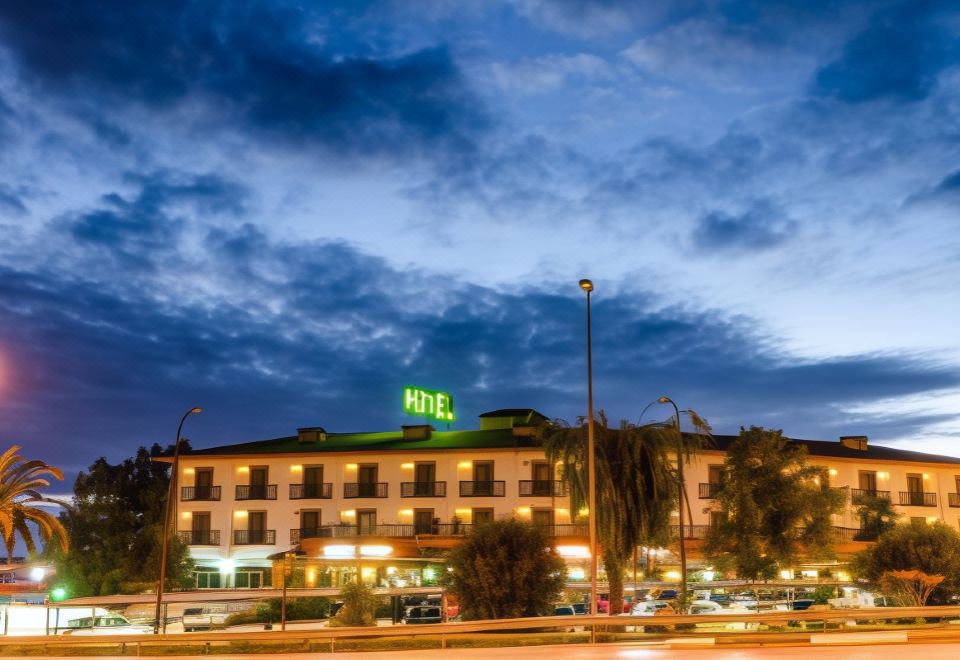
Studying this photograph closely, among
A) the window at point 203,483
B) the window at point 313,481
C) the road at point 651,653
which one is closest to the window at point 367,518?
the window at point 313,481

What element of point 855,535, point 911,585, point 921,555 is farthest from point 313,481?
point 921,555

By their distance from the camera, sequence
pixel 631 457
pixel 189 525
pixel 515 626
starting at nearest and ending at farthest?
pixel 515 626 < pixel 631 457 < pixel 189 525

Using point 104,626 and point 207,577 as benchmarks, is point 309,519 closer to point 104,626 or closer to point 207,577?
point 207,577

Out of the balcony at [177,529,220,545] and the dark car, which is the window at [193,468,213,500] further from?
the dark car

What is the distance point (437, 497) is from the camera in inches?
2756

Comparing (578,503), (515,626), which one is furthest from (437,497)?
(515,626)

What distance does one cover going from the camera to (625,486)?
3459cm

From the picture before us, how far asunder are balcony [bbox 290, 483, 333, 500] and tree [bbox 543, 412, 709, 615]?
39.4 metres

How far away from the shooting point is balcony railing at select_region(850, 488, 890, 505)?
70.2m

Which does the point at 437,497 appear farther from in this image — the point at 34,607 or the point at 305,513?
the point at 34,607

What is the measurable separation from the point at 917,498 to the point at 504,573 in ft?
176

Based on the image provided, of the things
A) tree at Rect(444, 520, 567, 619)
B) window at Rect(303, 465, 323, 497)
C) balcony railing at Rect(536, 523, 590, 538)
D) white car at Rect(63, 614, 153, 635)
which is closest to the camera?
tree at Rect(444, 520, 567, 619)

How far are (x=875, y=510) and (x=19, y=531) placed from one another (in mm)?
52815

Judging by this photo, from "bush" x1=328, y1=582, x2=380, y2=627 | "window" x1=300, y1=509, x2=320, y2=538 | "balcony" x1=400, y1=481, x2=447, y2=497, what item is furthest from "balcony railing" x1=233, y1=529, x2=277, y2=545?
"bush" x1=328, y1=582, x2=380, y2=627
